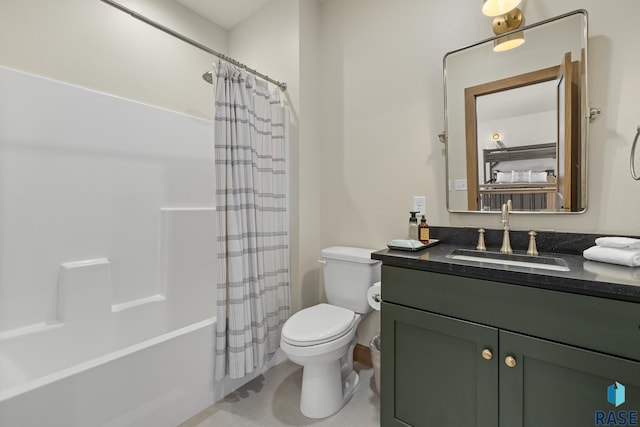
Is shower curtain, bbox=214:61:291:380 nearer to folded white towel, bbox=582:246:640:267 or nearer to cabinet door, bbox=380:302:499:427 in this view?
cabinet door, bbox=380:302:499:427

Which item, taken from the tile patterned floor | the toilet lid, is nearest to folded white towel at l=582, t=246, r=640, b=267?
the toilet lid

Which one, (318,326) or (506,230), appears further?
(318,326)

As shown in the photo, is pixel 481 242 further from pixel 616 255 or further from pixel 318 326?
pixel 318 326

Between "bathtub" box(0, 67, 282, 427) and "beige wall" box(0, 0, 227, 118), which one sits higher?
"beige wall" box(0, 0, 227, 118)

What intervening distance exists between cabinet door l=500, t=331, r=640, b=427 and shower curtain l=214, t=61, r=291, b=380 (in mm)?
1285

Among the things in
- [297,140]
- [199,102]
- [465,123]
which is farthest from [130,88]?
[465,123]

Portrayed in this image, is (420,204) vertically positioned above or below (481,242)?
above

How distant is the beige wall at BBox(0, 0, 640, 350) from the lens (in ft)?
4.08

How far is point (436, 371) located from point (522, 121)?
1.27m

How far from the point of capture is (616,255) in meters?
1.02

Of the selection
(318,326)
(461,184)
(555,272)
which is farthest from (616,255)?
(318,326)

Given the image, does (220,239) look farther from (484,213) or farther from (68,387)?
(484,213)

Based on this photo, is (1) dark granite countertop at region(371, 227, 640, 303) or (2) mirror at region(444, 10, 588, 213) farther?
(2) mirror at region(444, 10, 588, 213)

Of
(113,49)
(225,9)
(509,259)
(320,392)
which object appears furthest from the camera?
(225,9)
